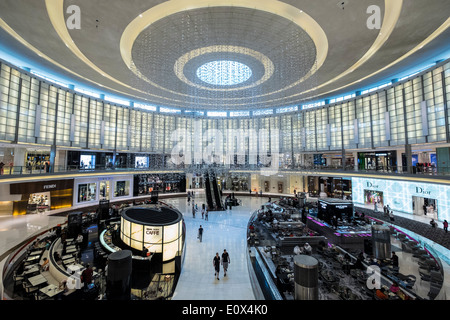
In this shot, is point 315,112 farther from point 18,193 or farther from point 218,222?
point 18,193

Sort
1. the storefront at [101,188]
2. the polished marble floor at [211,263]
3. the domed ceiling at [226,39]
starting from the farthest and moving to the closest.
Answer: the storefront at [101,188], the domed ceiling at [226,39], the polished marble floor at [211,263]

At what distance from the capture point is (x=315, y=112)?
29281mm

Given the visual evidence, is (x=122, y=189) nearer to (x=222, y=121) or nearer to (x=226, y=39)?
(x=222, y=121)

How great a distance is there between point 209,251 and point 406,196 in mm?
19075

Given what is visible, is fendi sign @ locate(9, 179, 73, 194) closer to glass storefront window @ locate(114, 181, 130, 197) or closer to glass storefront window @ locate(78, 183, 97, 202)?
glass storefront window @ locate(78, 183, 97, 202)

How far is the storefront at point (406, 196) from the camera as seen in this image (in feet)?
51.0

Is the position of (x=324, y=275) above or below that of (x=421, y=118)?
below

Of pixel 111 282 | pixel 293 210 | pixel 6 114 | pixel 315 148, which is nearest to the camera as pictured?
pixel 111 282

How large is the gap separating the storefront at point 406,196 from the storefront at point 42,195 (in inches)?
A: 1241

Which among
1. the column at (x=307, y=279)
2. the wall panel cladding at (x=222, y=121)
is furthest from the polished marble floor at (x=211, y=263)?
the wall panel cladding at (x=222, y=121)

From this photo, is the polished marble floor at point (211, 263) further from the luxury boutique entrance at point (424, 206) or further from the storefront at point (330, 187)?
the storefront at point (330, 187)

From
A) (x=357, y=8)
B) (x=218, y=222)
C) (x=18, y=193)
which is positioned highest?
(x=357, y=8)

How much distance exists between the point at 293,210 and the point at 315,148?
13.5m

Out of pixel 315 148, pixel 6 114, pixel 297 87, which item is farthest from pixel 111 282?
pixel 315 148
